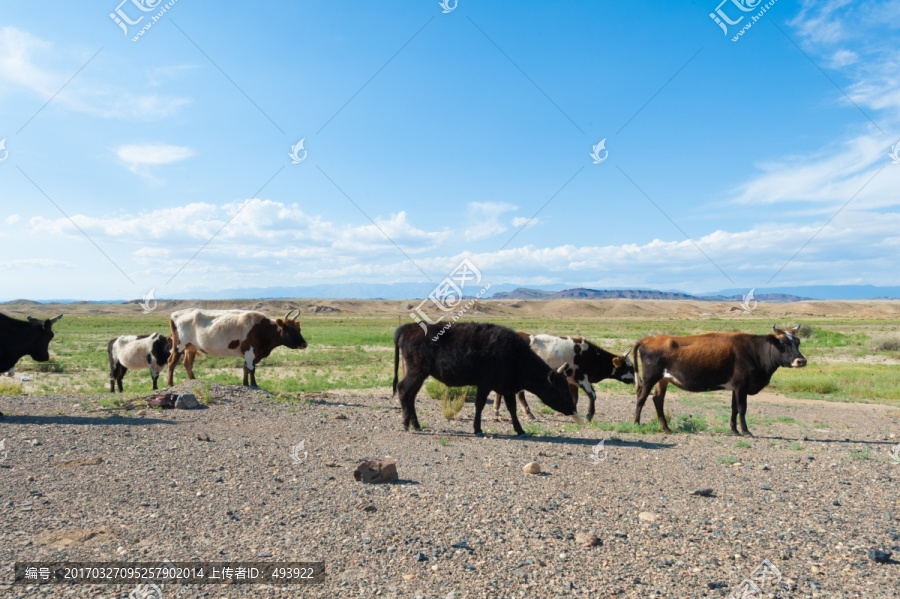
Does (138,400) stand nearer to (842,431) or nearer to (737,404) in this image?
(737,404)

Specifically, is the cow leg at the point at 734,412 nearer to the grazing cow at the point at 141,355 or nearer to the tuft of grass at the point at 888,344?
the grazing cow at the point at 141,355

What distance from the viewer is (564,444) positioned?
1026 cm

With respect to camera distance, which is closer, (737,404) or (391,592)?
(391,592)

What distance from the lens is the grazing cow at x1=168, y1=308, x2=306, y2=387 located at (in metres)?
16.6

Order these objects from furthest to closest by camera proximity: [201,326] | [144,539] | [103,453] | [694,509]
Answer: [201,326]
[103,453]
[694,509]
[144,539]

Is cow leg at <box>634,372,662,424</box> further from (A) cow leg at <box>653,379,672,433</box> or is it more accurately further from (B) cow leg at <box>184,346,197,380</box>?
(B) cow leg at <box>184,346,197,380</box>

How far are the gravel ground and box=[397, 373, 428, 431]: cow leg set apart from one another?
0.51 m

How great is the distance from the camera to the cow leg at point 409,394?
36.4 ft

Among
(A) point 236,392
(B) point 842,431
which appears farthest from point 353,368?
(B) point 842,431

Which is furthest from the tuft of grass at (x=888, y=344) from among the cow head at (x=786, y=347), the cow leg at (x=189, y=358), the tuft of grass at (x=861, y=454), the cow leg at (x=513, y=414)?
the cow leg at (x=189, y=358)

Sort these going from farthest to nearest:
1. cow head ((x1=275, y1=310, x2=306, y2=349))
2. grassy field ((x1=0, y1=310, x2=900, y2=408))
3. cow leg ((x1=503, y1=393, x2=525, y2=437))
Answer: grassy field ((x1=0, y1=310, x2=900, y2=408)) < cow head ((x1=275, y1=310, x2=306, y2=349)) < cow leg ((x1=503, y1=393, x2=525, y2=437))

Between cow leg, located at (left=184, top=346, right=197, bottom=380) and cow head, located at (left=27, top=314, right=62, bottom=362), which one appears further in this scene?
cow leg, located at (left=184, top=346, right=197, bottom=380)

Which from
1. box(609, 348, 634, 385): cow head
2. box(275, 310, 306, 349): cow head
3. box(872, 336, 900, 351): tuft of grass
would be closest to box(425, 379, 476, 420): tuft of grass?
box(609, 348, 634, 385): cow head

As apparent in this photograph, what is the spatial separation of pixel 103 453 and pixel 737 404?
1184 centimetres
